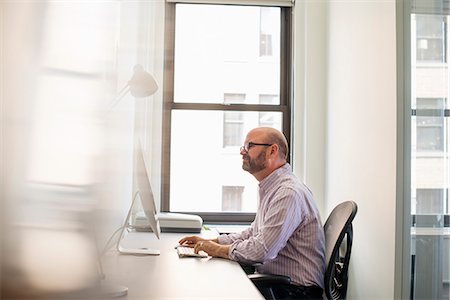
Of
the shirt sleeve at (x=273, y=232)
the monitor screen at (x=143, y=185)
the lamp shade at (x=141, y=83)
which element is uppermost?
the lamp shade at (x=141, y=83)

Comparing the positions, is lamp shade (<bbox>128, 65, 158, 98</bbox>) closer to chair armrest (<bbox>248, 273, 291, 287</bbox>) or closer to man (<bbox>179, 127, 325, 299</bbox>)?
man (<bbox>179, 127, 325, 299</bbox>)

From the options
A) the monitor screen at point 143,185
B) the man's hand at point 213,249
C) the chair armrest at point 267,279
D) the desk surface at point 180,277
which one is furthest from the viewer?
the man's hand at point 213,249

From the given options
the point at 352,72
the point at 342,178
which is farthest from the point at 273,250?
the point at 352,72

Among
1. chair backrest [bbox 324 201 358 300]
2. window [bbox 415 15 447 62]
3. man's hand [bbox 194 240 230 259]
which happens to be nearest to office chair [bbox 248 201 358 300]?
chair backrest [bbox 324 201 358 300]

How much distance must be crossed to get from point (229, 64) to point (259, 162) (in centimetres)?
146

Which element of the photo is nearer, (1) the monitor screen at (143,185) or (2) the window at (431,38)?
(1) the monitor screen at (143,185)

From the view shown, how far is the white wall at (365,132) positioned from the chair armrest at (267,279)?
684mm

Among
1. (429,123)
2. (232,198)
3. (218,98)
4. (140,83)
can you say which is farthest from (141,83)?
(232,198)

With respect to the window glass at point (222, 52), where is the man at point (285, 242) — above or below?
below

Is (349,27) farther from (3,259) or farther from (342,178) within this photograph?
(3,259)

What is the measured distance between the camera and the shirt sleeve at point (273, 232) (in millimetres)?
1945

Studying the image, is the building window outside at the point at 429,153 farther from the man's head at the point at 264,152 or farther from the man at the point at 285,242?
the man's head at the point at 264,152

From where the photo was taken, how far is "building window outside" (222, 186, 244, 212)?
360 centimetres

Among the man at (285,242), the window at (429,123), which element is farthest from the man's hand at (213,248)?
the window at (429,123)
